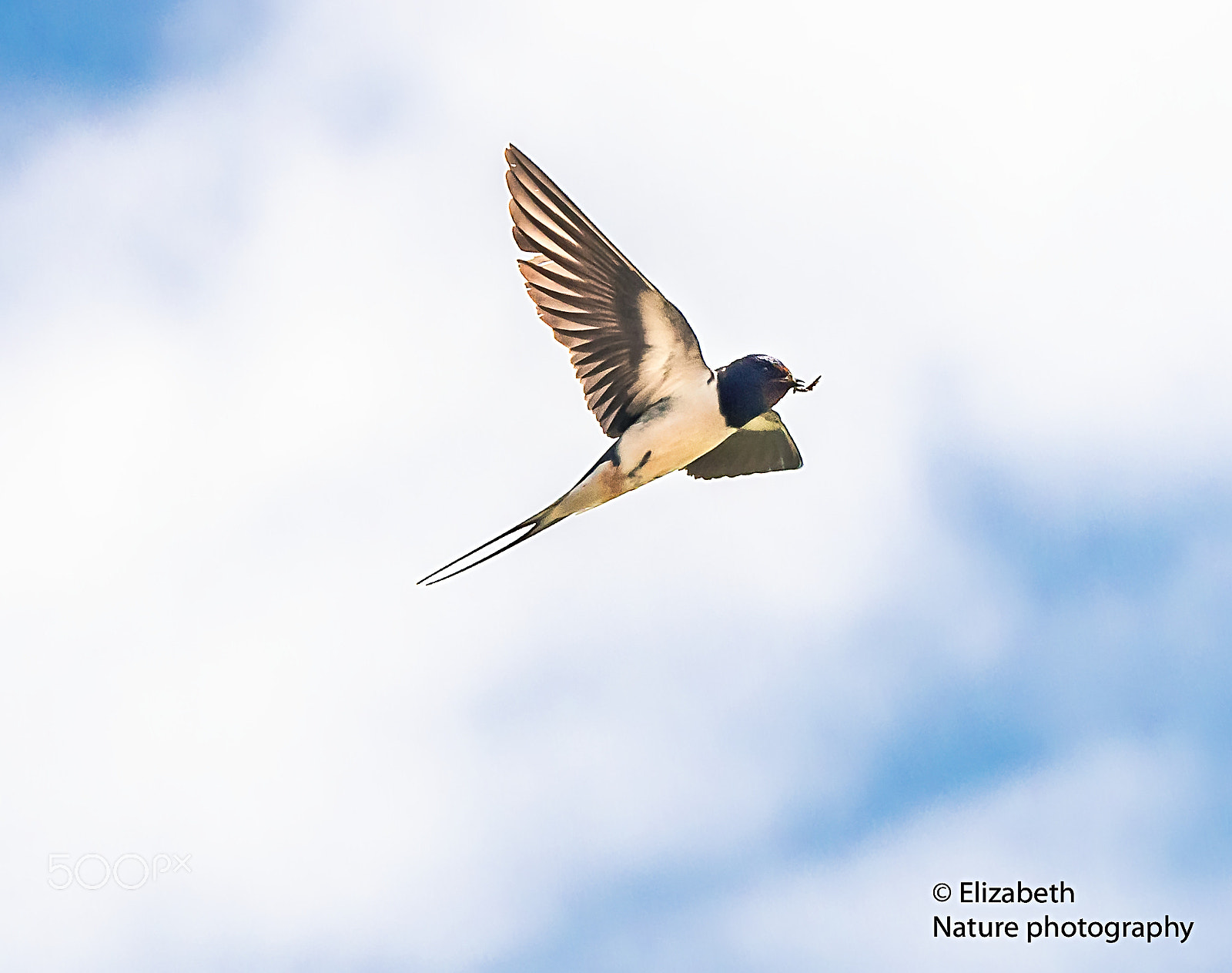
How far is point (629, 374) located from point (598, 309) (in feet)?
1.06

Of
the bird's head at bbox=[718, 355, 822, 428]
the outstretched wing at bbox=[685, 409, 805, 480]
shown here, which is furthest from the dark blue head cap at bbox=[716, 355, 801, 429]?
the outstretched wing at bbox=[685, 409, 805, 480]

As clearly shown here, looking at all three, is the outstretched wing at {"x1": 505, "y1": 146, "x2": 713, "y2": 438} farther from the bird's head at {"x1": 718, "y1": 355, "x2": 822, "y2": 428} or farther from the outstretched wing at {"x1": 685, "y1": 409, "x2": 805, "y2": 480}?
the outstretched wing at {"x1": 685, "y1": 409, "x2": 805, "y2": 480}

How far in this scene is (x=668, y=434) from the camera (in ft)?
20.5

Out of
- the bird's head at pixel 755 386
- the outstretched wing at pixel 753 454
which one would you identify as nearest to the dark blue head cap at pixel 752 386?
the bird's head at pixel 755 386

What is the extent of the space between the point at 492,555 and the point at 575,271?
119 centimetres

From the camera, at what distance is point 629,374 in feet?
20.6

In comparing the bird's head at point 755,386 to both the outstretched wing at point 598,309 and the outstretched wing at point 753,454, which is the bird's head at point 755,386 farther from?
the outstretched wing at point 753,454

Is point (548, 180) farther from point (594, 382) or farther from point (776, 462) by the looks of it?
point (776, 462)

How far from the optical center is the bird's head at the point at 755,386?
617 cm

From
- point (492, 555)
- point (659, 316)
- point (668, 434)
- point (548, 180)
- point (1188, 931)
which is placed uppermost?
point (548, 180)

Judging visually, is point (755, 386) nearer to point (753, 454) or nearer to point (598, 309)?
point (598, 309)

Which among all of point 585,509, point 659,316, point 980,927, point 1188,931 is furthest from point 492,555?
point 1188,931

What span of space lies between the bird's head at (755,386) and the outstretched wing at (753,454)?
0.91m

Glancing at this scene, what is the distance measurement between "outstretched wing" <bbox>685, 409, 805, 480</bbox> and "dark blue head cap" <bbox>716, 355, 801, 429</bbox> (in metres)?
0.91
